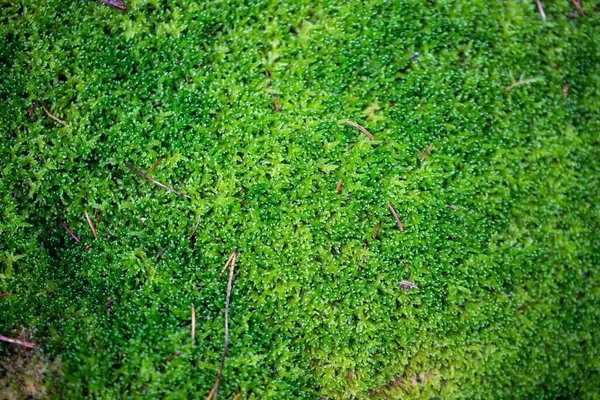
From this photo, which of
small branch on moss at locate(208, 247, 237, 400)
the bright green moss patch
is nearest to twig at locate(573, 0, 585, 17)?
the bright green moss patch

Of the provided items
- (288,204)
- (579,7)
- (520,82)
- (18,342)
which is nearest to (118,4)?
(288,204)

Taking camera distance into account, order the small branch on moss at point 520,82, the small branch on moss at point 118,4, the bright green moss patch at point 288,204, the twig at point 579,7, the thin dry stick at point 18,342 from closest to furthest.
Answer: the thin dry stick at point 18,342
the bright green moss patch at point 288,204
the small branch on moss at point 118,4
the small branch on moss at point 520,82
the twig at point 579,7

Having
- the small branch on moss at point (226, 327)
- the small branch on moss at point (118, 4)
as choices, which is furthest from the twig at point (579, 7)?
the small branch on moss at point (118, 4)

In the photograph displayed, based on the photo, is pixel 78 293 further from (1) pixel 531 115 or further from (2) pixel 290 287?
(1) pixel 531 115

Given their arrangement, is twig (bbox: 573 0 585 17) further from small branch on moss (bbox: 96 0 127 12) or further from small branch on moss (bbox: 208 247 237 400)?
small branch on moss (bbox: 96 0 127 12)

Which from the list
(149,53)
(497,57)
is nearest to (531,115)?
(497,57)

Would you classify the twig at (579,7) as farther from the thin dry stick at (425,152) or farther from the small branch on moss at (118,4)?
the small branch on moss at (118,4)

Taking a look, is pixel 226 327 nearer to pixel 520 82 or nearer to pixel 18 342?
pixel 18 342

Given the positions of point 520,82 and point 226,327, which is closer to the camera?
point 226,327
